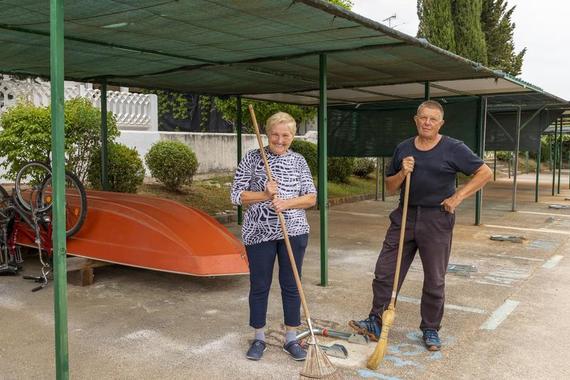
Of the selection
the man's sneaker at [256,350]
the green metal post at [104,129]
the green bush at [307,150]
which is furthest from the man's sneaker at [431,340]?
the green bush at [307,150]

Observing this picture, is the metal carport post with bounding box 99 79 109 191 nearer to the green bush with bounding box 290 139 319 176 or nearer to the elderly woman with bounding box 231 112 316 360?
the elderly woman with bounding box 231 112 316 360

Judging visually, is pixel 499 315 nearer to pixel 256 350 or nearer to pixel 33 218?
pixel 256 350

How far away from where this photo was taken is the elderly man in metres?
3.82

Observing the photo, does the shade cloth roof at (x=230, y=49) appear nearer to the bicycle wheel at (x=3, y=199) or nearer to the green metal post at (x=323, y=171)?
the green metal post at (x=323, y=171)

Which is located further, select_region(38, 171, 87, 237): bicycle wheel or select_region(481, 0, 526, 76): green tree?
select_region(481, 0, 526, 76): green tree

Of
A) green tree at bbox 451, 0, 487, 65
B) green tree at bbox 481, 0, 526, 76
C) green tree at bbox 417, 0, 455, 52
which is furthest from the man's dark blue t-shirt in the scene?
green tree at bbox 481, 0, 526, 76

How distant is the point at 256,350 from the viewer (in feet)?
12.5

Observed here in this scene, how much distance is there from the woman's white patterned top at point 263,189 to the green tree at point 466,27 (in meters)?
22.3

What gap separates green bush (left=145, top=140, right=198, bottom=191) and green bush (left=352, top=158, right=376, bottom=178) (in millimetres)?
7391

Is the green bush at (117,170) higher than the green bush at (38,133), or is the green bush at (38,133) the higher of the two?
the green bush at (38,133)

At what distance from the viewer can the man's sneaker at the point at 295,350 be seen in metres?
3.77

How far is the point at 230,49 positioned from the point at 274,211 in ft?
8.41

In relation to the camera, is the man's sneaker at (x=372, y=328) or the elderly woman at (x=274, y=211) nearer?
the elderly woman at (x=274, y=211)

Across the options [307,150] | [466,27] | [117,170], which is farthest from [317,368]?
[466,27]
